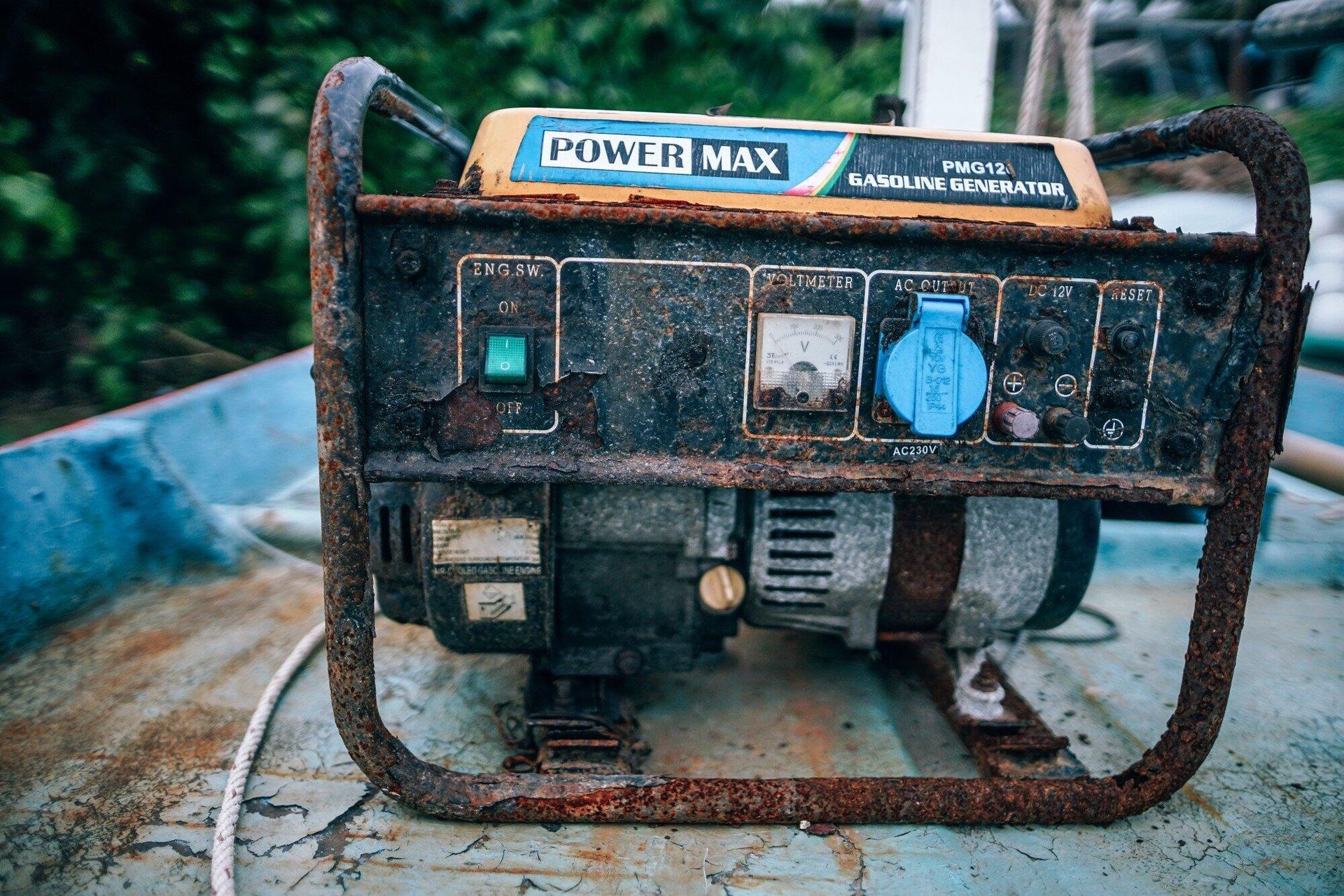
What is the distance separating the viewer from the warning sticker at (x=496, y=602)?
1187 millimetres

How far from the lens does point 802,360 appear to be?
38.8 inches

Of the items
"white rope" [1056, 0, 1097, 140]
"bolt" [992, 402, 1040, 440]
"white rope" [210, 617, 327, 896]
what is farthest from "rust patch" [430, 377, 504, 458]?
"white rope" [1056, 0, 1097, 140]

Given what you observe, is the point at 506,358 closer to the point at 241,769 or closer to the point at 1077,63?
the point at 241,769

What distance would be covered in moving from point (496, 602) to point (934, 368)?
0.69m

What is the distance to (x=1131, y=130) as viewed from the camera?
1273mm

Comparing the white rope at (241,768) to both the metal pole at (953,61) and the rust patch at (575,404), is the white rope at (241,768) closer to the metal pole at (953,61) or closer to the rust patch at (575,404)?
the rust patch at (575,404)

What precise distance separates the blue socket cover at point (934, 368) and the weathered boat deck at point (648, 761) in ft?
1.84

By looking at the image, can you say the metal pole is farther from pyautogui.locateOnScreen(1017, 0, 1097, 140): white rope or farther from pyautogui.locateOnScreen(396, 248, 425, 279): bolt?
pyautogui.locateOnScreen(396, 248, 425, 279): bolt

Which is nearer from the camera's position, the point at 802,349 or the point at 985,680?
the point at 802,349

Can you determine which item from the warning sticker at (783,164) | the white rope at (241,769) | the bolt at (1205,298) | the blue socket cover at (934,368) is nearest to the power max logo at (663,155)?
the warning sticker at (783,164)

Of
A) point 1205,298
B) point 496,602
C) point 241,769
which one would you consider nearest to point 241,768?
point 241,769

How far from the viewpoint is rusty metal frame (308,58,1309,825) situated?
92 centimetres

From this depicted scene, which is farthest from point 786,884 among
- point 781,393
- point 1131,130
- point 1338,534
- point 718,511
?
point 1338,534

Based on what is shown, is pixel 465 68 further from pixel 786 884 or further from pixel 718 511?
pixel 786 884
